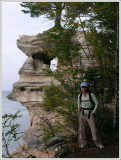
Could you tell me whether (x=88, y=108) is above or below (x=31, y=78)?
below

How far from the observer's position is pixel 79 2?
6668mm

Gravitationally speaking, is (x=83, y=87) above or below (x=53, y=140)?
above

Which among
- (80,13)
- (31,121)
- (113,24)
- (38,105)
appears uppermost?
(80,13)

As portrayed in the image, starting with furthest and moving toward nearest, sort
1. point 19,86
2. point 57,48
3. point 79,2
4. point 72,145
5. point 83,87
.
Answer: point 19,86 < point 79,2 < point 57,48 < point 72,145 < point 83,87

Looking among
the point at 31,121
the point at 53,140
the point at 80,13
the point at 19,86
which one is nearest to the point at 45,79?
the point at 19,86

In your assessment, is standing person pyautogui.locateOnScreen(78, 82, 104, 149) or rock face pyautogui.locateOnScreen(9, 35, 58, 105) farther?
rock face pyautogui.locateOnScreen(9, 35, 58, 105)

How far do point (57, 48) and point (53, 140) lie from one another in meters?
2.76

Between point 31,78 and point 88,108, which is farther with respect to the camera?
point 31,78

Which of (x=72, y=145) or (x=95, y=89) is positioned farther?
(x=95, y=89)

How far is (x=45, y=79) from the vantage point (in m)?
15.0

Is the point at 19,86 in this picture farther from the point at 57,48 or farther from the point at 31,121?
the point at 57,48

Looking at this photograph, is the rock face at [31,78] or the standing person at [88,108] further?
the rock face at [31,78]

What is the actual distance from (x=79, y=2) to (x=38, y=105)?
32.3 ft

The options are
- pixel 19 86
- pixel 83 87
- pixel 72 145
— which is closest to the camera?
pixel 83 87
